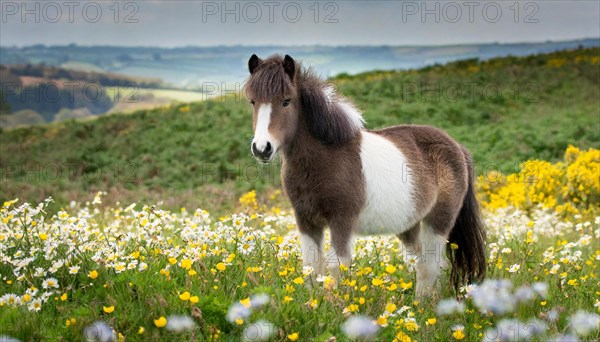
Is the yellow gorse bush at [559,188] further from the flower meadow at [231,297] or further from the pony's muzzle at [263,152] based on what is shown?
the pony's muzzle at [263,152]

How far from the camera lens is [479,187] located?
15969mm

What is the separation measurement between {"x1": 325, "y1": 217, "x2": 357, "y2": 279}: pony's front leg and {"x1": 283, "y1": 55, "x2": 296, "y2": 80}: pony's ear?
1369mm

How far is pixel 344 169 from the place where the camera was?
605 cm

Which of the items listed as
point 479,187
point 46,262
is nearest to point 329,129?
point 46,262

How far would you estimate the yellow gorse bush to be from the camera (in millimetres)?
13469

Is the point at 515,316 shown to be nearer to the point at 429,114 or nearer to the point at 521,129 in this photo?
the point at 521,129

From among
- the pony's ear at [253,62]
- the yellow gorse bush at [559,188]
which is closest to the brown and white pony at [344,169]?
the pony's ear at [253,62]

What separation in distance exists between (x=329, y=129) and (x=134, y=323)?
2450 mm

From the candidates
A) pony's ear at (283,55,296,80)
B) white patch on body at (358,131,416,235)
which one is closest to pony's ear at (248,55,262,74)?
pony's ear at (283,55,296,80)

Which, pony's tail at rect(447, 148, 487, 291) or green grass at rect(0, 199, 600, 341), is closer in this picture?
green grass at rect(0, 199, 600, 341)

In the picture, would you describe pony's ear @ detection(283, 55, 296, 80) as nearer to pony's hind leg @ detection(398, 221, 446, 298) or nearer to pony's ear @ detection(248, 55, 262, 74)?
pony's ear @ detection(248, 55, 262, 74)

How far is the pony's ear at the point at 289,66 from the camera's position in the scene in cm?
583

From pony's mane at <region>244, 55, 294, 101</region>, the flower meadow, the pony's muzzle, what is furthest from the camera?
pony's mane at <region>244, 55, 294, 101</region>

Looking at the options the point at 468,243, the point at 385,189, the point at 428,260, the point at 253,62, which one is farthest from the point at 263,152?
the point at 468,243
